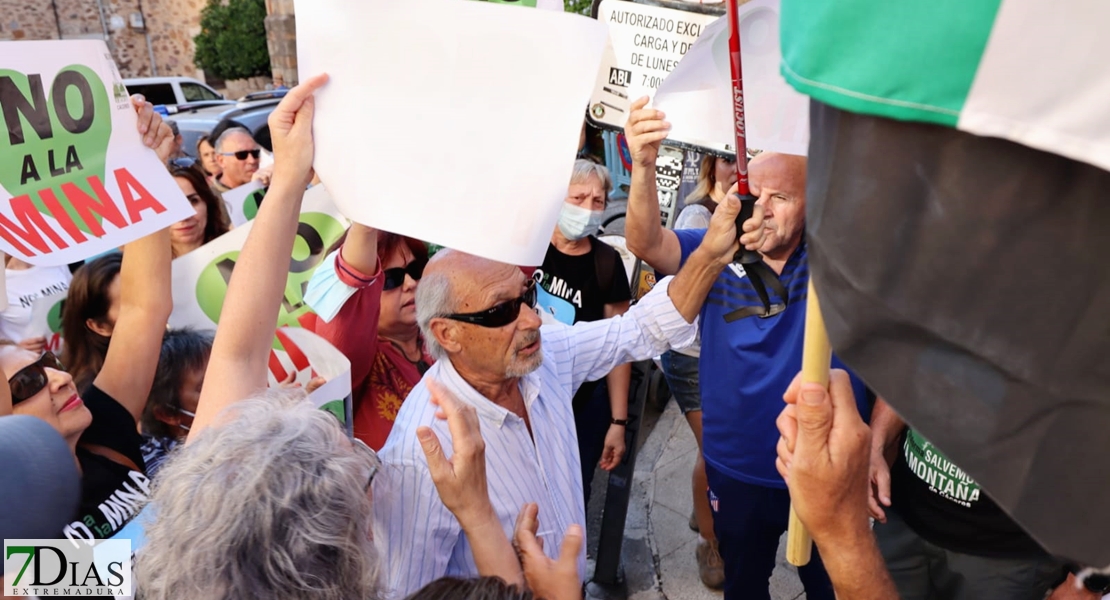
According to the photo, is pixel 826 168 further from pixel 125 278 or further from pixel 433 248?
pixel 433 248

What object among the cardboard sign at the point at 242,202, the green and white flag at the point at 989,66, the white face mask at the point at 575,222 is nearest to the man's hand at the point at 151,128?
the cardboard sign at the point at 242,202

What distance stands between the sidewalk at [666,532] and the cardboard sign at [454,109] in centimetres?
247

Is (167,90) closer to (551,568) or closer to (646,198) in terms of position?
(646,198)

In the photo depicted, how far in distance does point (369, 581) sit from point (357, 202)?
75cm

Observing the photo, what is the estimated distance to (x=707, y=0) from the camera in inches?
100

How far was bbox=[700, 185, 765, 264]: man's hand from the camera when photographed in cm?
200

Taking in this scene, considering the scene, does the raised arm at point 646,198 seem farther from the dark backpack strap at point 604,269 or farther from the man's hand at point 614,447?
the man's hand at point 614,447

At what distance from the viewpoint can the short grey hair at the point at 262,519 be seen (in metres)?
1.10

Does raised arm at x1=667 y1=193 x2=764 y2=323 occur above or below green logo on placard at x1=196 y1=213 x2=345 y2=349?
above

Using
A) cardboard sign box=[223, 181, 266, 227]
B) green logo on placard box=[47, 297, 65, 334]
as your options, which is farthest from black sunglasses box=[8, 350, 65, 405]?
cardboard sign box=[223, 181, 266, 227]

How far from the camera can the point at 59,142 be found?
200 cm

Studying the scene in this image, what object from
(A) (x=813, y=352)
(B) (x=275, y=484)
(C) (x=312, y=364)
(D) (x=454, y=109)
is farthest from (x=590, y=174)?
(A) (x=813, y=352)

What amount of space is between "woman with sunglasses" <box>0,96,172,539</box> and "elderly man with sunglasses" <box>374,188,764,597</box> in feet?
2.14

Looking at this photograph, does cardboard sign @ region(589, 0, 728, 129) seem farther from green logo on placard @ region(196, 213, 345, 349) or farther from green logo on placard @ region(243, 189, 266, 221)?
green logo on placard @ region(243, 189, 266, 221)
